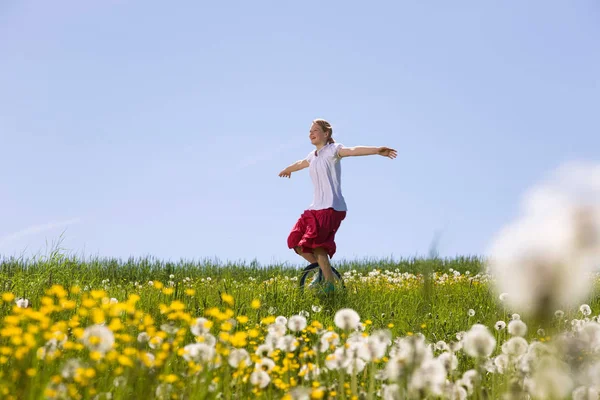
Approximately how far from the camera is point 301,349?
4363mm

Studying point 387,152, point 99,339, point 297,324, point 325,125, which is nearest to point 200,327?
point 297,324

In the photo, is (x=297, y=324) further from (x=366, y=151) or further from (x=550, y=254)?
(x=366, y=151)

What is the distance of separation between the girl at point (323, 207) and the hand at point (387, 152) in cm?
15

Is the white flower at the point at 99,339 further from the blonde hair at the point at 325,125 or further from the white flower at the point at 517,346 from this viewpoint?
the blonde hair at the point at 325,125

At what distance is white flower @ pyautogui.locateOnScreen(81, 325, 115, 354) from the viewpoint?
3018mm

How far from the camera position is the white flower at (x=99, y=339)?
3.02 meters

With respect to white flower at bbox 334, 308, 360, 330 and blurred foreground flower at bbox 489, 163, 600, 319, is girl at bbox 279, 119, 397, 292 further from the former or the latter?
blurred foreground flower at bbox 489, 163, 600, 319

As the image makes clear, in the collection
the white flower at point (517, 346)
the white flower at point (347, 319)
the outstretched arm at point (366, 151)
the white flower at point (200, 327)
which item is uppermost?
the outstretched arm at point (366, 151)

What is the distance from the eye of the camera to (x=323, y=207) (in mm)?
9367

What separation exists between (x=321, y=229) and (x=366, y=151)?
1403mm

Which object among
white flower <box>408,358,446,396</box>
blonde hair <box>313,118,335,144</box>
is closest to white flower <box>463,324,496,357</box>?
white flower <box>408,358,446,396</box>

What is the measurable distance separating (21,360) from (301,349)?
190cm

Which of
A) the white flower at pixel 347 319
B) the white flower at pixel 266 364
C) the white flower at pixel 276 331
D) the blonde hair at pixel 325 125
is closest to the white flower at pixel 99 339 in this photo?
the white flower at pixel 266 364

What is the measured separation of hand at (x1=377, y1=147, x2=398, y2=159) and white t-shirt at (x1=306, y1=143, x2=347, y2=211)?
847mm
